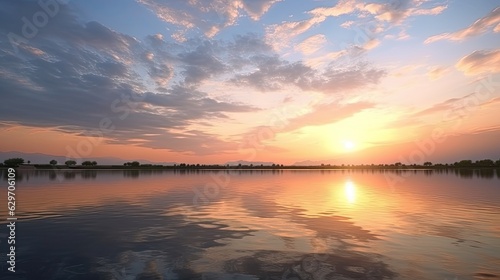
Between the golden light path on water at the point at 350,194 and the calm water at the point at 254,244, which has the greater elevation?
the calm water at the point at 254,244

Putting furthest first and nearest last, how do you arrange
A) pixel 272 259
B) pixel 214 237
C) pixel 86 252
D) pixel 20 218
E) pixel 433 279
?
pixel 20 218 < pixel 214 237 < pixel 86 252 < pixel 272 259 < pixel 433 279

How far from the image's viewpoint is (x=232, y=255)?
16.1 m

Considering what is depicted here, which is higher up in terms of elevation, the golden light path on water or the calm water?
the calm water

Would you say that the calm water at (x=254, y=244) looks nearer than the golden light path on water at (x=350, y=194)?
Yes

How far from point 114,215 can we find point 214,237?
13.5 m

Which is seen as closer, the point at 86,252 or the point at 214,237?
the point at 86,252

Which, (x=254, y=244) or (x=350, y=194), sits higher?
(x=254, y=244)

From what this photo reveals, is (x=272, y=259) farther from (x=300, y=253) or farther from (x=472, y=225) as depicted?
(x=472, y=225)

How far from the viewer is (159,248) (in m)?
17.2

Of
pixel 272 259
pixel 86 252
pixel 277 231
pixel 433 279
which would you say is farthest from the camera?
pixel 277 231

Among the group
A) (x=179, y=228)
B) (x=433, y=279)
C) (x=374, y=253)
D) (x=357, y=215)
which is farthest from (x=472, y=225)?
(x=179, y=228)

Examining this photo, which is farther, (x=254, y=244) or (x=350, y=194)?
(x=350, y=194)

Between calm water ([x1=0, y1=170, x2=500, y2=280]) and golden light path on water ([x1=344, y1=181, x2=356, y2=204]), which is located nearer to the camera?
calm water ([x1=0, y1=170, x2=500, y2=280])

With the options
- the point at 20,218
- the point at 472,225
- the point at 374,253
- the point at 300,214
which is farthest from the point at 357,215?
the point at 20,218
